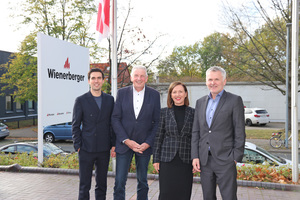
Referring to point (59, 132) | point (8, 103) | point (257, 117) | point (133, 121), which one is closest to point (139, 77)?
point (133, 121)

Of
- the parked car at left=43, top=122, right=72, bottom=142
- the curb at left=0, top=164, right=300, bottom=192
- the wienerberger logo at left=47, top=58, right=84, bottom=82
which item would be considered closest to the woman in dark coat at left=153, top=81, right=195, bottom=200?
the curb at left=0, top=164, right=300, bottom=192

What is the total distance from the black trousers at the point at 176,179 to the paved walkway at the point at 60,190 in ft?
4.38

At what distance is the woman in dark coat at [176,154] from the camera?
3432 mm

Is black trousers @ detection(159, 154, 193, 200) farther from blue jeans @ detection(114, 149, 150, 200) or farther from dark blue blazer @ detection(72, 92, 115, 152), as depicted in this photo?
dark blue blazer @ detection(72, 92, 115, 152)

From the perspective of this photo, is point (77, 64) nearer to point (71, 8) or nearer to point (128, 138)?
point (128, 138)

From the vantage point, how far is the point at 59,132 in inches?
659

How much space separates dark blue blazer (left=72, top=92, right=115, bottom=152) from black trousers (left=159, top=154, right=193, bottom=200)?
106 centimetres

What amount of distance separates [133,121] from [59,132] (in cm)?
1412

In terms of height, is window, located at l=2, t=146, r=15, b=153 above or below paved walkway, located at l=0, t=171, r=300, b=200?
below

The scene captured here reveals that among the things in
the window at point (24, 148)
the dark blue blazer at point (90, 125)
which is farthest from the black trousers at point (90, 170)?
the window at point (24, 148)

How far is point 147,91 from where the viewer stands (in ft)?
13.0

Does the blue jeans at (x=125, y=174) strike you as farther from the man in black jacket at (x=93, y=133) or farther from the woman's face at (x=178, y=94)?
the woman's face at (x=178, y=94)

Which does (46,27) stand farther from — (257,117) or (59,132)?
(257,117)

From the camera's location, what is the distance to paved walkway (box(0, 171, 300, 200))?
475 cm
